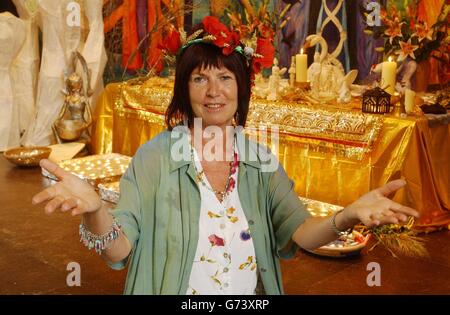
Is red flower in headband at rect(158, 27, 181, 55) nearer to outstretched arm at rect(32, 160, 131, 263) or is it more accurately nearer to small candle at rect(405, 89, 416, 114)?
outstretched arm at rect(32, 160, 131, 263)

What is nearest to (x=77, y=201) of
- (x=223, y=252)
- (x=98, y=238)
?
(x=98, y=238)

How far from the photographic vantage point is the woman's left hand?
4.45 ft

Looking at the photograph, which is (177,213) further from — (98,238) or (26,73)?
(26,73)

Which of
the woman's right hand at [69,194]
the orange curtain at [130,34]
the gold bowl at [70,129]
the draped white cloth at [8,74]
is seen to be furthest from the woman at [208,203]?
the orange curtain at [130,34]

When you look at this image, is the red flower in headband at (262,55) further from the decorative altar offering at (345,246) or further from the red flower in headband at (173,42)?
the decorative altar offering at (345,246)

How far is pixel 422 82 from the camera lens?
421 cm

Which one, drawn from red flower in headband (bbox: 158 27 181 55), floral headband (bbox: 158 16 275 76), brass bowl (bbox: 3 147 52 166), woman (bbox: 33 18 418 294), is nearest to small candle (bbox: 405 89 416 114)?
floral headband (bbox: 158 16 275 76)

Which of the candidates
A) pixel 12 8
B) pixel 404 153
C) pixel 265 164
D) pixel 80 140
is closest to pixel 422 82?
pixel 404 153

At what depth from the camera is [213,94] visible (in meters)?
1.68

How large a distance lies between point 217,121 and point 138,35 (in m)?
5.89

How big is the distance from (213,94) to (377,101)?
2.39 meters

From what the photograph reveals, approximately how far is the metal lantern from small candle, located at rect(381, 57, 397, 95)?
0.15 m

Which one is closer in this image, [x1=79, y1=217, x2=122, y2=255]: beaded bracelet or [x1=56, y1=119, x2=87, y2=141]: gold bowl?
[x1=79, y1=217, x2=122, y2=255]: beaded bracelet
